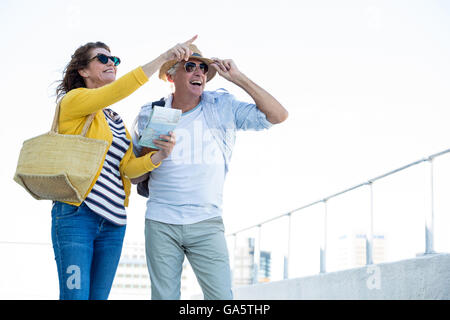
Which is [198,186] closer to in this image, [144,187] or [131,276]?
[144,187]

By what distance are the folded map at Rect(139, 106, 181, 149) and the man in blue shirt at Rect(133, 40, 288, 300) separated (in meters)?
0.27

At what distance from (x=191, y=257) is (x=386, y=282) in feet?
7.51

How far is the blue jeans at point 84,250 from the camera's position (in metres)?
2.46

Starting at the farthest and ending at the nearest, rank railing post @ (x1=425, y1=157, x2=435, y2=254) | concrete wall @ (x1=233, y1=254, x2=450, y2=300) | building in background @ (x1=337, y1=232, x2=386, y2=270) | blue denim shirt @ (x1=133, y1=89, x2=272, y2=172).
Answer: building in background @ (x1=337, y1=232, x2=386, y2=270) < railing post @ (x1=425, y1=157, x2=435, y2=254) < concrete wall @ (x1=233, y1=254, x2=450, y2=300) < blue denim shirt @ (x1=133, y1=89, x2=272, y2=172)

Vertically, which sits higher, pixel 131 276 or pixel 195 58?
pixel 195 58

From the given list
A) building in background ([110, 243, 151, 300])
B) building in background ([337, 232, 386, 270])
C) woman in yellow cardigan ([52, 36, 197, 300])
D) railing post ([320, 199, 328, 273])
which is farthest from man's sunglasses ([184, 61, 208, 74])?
building in background ([110, 243, 151, 300])

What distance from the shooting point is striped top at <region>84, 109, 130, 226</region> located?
2604 mm

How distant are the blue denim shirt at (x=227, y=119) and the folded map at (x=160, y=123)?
0.27m

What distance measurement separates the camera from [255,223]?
867 centimetres

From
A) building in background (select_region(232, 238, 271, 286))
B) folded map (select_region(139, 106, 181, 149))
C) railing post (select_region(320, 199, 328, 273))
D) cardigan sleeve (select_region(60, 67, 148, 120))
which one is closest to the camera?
cardigan sleeve (select_region(60, 67, 148, 120))

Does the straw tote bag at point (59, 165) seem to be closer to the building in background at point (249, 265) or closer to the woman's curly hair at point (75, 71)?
the woman's curly hair at point (75, 71)

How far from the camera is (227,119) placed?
10.3 feet

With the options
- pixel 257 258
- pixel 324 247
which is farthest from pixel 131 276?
pixel 324 247

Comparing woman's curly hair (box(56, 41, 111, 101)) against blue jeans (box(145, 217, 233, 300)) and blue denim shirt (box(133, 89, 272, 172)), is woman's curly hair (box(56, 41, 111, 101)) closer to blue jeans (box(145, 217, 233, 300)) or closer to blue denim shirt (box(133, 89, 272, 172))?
blue denim shirt (box(133, 89, 272, 172))
